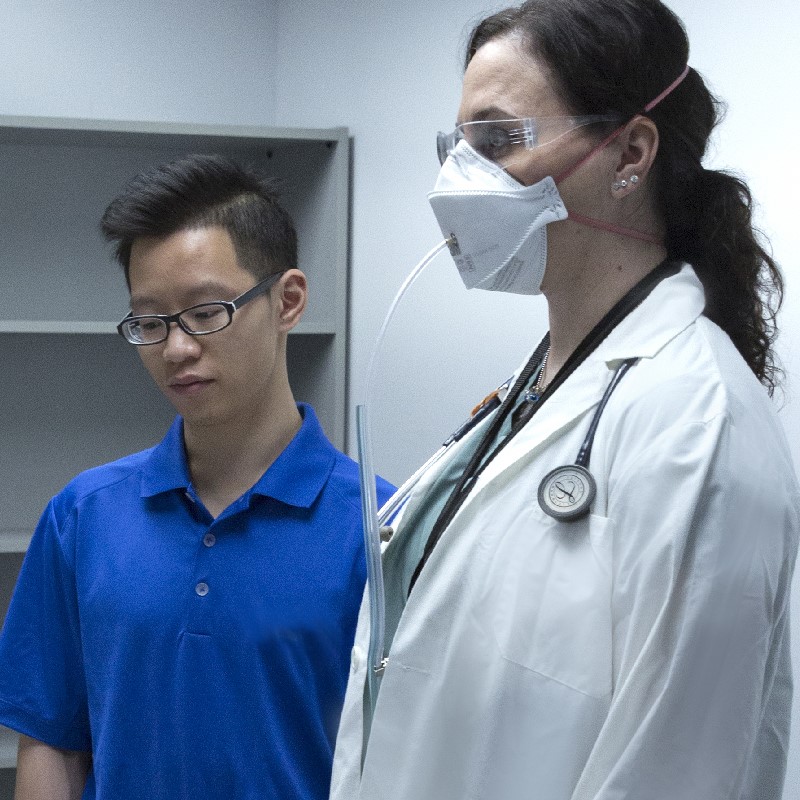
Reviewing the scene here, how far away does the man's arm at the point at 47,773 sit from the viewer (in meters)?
1.32

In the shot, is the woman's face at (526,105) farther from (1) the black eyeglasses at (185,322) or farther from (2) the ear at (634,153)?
(1) the black eyeglasses at (185,322)

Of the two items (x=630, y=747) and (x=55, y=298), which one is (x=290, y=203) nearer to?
(x=55, y=298)

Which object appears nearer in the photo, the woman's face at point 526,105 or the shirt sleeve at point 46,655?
the woman's face at point 526,105

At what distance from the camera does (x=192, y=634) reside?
124cm

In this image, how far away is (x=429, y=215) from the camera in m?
2.39

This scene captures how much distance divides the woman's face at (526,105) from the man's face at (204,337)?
455 millimetres

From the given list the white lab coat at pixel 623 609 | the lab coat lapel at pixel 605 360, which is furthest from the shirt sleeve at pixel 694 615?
the lab coat lapel at pixel 605 360

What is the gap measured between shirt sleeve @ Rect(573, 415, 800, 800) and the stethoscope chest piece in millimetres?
45

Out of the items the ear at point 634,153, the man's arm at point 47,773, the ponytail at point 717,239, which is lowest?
the man's arm at point 47,773

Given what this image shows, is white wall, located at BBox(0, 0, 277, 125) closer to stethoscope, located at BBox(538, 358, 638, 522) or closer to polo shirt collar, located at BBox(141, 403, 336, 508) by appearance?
polo shirt collar, located at BBox(141, 403, 336, 508)

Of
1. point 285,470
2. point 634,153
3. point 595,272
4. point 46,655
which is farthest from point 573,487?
point 46,655

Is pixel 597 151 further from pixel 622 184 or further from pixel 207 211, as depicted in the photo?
pixel 207 211

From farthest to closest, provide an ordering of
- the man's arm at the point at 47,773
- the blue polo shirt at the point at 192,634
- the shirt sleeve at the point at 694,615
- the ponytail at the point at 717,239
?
the man's arm at the point at 47,773 → the blue polo shirt at the point at 192,634 → the ponytail at the point at 717,239 → the shirt sleeve at the point at 694,615

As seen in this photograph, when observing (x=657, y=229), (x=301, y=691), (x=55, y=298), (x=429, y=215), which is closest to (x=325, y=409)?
(x=429, y=215)
